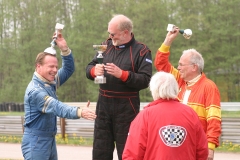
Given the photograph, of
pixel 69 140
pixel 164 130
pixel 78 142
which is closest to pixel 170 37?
pixel 164 130

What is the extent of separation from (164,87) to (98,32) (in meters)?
44.7

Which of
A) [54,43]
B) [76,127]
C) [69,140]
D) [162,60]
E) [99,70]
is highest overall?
[54,43]

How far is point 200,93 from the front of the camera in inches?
238

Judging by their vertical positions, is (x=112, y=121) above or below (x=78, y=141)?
above

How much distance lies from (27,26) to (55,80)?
49290mm

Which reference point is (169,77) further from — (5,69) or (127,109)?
(5,69)

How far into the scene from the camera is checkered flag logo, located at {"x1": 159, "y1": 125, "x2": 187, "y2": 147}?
4781 mm

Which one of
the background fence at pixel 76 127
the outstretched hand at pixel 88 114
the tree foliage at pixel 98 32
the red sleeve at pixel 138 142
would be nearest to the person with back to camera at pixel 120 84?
the outstretched hand at pixel 88 114

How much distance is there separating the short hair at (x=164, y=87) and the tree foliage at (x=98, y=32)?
124 ft

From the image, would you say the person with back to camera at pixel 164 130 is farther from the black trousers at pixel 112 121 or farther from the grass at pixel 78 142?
the grass at pixel 78 142

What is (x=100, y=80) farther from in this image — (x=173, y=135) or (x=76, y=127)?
(x=76, y=127)

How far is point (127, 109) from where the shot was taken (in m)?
6.64

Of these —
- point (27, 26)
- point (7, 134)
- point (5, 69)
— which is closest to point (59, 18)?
point (27, 26)

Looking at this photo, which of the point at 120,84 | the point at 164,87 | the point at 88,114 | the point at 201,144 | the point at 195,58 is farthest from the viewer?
the point at 120,84
